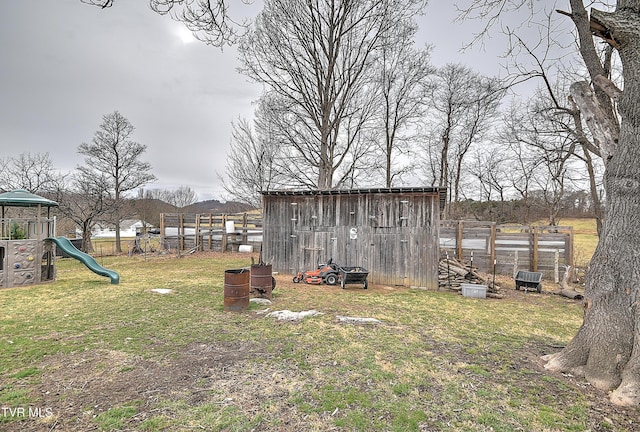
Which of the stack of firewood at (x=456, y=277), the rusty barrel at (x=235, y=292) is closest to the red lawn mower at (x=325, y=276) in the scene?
the stack of firewood at (x=456, y=277)

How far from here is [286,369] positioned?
4.09 meters

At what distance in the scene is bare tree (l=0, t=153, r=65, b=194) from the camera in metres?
19.1

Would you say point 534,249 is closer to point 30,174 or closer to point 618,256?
point 618,256

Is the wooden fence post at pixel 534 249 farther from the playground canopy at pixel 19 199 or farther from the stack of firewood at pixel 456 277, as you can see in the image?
the playground canopy at pixel 19 199

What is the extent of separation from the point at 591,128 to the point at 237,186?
21.0 m

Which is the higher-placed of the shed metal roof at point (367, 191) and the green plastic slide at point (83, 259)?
the shed metal roof at point (367, 191)

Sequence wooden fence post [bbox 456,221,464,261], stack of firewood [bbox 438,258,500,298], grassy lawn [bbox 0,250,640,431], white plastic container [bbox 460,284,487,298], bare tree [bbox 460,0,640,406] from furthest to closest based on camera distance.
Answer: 1. wooden fence post [bbox 456,221,464,261]
2. stack of firewood [bbox 438,258,500,298]
3. white plastic container [bbox 460,284,487,298]
4. bare tree [bbox 460,0,640,406]
5. grassy lawn [bbox 0,250,640,431]

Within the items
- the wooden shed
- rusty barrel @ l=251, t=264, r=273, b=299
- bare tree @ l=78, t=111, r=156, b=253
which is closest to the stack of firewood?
the wooden shed

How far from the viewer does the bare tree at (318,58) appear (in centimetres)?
1458

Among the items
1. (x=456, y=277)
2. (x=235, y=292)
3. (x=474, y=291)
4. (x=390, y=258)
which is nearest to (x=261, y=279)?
(x=235, y=292)

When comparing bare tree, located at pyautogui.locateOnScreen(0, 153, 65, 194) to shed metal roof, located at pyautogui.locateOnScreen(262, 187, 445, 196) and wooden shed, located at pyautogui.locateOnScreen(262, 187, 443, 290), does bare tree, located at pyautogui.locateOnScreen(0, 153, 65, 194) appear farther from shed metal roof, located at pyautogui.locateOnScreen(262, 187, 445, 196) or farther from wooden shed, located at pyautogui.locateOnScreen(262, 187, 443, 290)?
shed metal roof, located at pyautogui.locateOnScreen(262, 187, 445, 196)

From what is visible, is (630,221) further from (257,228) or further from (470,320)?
(257,228)

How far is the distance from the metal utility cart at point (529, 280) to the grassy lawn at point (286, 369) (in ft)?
6.92

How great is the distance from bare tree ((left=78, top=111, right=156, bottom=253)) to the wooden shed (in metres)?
13.2
